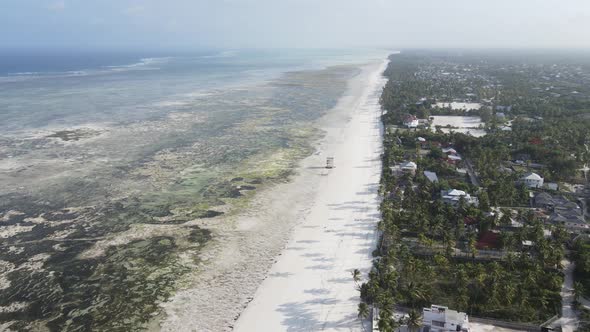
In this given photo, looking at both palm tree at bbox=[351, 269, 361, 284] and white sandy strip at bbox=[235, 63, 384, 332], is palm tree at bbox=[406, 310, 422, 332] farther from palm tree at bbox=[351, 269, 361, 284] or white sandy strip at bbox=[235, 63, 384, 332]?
palm tree at bbox=[351, 269, 361, 284]

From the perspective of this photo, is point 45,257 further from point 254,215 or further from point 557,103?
point 557,103

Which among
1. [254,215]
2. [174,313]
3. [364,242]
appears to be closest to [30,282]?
[174,313]

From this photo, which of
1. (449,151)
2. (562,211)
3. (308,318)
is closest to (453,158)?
(449,151)

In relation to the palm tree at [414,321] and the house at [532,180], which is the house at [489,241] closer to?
the palm tree at [414,321]

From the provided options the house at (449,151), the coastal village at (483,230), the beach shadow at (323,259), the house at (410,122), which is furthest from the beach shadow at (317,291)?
the house at (410,122)

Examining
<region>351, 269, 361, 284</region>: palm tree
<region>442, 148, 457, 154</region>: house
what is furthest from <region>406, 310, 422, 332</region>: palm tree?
<region>442, 148, 457, 154</region>: house

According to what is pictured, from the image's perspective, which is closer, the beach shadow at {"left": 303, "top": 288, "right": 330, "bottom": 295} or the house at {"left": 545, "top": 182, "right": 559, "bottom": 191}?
the beach shadow at {"left": 303, "top": 288, "right": 330, "bottom": 295}
